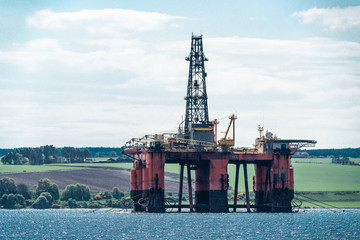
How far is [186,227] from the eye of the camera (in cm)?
11606

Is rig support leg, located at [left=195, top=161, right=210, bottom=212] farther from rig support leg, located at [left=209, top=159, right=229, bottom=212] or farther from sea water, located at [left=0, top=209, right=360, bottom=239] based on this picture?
rig support leg, located at [left=209, top=159, right=229, bottom=212]

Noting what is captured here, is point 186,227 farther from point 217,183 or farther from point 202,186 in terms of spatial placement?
point 202,186

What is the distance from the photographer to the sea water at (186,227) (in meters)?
107

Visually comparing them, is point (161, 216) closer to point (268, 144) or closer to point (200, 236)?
point (268, 144)

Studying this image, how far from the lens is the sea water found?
350ft

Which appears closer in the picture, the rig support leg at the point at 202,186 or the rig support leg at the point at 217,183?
the rig support leg at the point at 217,183

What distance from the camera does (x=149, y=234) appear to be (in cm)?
10681

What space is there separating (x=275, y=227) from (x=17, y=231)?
3273 centimetres

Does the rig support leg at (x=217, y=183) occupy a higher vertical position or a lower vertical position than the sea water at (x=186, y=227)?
higher

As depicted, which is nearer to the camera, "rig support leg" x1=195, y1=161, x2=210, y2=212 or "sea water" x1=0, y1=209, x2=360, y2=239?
"sea water" x1=0, y1=209, x2=360, y2=239

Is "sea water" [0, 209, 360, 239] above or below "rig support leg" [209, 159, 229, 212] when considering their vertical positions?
below

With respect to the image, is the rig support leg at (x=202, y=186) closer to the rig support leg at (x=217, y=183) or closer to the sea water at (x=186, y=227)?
the sea water at (x=186, y=227)

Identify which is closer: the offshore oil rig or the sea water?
the sea water

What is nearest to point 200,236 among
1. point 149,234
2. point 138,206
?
point 149,234
